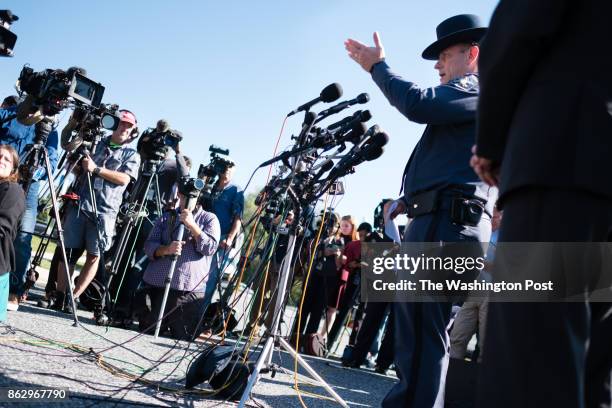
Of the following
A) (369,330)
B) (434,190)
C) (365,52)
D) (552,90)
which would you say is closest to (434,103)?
(434,190)

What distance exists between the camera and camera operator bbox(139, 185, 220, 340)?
5340 mm

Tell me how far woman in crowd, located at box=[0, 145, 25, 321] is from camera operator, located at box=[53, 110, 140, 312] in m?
1.24

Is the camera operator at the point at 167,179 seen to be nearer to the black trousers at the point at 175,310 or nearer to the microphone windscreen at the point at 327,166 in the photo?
the black trousers at the point at 175,310

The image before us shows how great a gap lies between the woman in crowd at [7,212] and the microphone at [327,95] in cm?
210

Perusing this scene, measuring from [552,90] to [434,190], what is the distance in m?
1.16

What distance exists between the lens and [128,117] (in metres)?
5.59

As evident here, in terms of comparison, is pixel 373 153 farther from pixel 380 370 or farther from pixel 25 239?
pixel 380 370

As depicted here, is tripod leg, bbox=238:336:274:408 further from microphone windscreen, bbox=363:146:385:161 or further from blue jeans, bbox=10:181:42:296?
blue jeans, bbox=10:181:42:296

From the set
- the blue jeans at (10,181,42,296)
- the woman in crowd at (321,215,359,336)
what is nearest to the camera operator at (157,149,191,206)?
the blue jeans at (10,181,42,296)

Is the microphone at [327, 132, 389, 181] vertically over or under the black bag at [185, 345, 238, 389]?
over

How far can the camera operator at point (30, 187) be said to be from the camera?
15.6 ft

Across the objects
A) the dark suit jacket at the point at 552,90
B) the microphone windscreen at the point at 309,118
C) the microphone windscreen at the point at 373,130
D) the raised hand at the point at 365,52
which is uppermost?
the raised hand at the point at 365,52

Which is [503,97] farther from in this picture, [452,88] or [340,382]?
[340,382]

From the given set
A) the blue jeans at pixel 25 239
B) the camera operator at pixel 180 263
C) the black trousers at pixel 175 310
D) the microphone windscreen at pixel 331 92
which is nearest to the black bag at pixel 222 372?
the microphone windscreen at pixel 331 92
